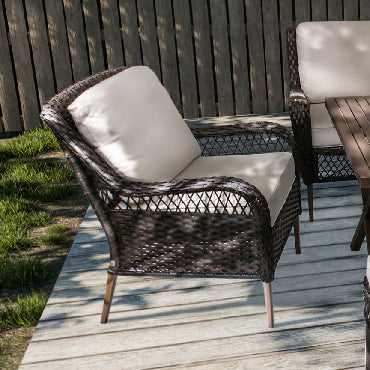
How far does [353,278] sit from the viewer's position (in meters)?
2.68

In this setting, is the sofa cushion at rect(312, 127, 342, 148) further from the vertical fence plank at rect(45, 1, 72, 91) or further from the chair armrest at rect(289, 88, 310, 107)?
the vertical fence plank at rect(45, 1, 72, 91)

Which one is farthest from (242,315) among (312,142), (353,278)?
(312,142)

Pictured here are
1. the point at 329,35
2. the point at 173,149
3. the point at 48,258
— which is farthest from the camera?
the point at 329,35

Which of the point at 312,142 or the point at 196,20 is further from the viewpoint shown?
the point at 196,20

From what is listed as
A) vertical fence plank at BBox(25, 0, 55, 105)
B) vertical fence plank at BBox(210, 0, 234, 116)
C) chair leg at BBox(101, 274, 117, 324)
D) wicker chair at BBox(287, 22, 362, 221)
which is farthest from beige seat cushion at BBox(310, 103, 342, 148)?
vertical fence plank at BBox(25, 0, 55, 105)

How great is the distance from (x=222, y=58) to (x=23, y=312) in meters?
3.73

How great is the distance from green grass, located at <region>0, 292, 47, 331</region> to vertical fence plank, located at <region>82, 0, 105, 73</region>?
343 centimetres

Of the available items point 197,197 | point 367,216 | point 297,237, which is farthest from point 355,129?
point 197,197

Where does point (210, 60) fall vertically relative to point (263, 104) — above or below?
above

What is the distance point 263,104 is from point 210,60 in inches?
27.1

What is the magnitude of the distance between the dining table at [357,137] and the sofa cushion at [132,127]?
737mm

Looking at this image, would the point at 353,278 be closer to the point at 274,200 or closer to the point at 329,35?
the point at 274,200

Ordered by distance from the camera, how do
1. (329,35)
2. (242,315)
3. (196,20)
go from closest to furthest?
(242,315)
(329,35)
(196,20)

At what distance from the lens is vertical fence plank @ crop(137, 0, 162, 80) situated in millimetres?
5602
